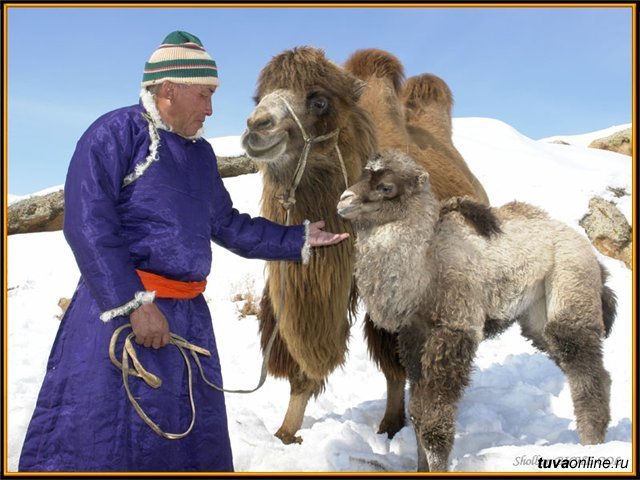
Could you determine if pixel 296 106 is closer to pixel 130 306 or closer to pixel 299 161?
pixel 299 161

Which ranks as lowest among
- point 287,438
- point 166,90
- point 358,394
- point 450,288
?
point 287,438

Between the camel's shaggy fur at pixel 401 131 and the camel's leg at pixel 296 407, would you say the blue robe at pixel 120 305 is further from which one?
the camel's shaggy fur at pixel 401 131

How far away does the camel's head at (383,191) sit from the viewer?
10.2ft

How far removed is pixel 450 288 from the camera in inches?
124

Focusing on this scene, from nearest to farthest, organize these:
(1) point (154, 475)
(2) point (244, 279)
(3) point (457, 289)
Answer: (1) point (154, 475) < (3) point (457, 289) < (2) point (244, 279)

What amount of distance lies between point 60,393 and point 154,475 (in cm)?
51

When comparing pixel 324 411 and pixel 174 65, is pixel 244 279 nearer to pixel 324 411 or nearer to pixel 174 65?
pixel 324 411

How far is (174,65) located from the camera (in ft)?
8.37

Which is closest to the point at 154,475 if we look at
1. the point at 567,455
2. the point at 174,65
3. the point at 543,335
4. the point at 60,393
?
the point at 60,393

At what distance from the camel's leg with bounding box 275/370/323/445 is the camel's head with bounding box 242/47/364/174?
169cm

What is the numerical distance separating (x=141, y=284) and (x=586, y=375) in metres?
2.32

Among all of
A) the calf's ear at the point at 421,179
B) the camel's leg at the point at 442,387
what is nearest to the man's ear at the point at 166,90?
the calf's ear at the point at 421,179

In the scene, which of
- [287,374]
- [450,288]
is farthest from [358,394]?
[450,288]

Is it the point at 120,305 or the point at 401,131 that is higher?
the point at 401,131
